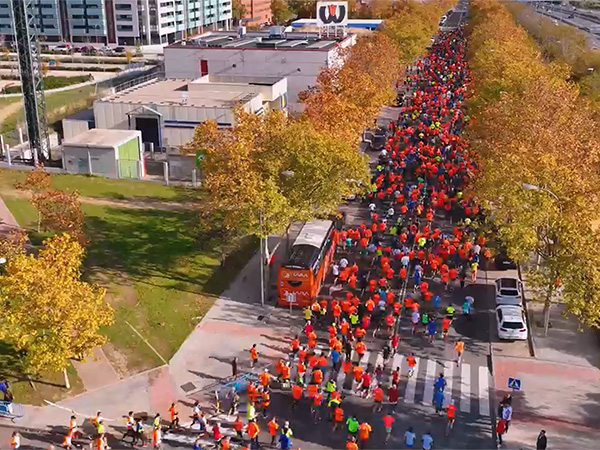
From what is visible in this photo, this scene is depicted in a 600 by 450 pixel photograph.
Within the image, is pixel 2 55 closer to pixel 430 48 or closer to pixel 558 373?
pixel 430 48

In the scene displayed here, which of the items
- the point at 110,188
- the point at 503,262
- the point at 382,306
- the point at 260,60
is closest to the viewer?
the point at 382,306

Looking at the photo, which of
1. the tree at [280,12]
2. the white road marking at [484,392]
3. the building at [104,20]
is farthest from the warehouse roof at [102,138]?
the tree at [280,12]

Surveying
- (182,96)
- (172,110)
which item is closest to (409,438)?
(172,110)

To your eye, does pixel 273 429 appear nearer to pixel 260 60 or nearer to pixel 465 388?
pixel 465 388

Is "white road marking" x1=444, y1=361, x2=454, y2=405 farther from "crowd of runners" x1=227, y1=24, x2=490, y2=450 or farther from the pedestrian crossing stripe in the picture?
"crowd of runners" x1=227, y1=24, x2=490, y2=450

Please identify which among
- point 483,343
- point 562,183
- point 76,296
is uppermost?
point 562,183

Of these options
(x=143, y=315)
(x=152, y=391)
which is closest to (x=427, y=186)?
(x=143, y=315)
